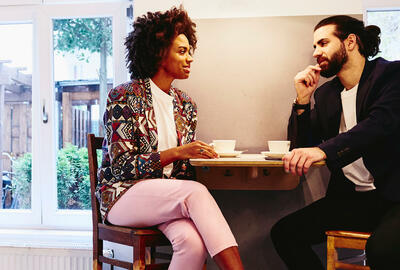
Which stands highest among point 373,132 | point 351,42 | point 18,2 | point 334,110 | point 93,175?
point 18,2

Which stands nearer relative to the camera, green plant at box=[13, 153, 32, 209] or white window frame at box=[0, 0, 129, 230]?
white window frame at box=[0, 0, 129, 230]

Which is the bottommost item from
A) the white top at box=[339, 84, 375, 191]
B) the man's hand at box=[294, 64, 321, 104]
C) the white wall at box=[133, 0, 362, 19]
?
the white top at box=[339, 84, 375, 191]

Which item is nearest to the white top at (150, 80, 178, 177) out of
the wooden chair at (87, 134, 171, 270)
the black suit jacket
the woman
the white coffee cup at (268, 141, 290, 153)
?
the woman

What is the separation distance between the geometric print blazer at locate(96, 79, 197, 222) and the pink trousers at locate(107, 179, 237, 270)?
0.07 m

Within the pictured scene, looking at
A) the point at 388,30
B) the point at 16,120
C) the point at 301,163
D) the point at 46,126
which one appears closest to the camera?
the point at 301,163

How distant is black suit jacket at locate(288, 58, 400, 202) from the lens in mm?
1771

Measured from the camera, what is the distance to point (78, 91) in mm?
2961

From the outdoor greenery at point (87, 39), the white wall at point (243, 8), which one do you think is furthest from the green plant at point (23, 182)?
the white wall at point (243, 8)

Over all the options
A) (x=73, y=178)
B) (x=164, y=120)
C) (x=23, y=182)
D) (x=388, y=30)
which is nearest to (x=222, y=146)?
(x=164, y=120)

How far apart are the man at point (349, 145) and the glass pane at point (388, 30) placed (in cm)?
50

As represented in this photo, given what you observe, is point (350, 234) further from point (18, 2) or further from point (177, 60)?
point (18, 2)

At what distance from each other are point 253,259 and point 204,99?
102 centimetres

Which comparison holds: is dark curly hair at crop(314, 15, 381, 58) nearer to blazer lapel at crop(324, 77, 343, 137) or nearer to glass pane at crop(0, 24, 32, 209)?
blazer lapel at crop(324, 77, 343, 137)

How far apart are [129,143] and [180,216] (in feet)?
1.41
